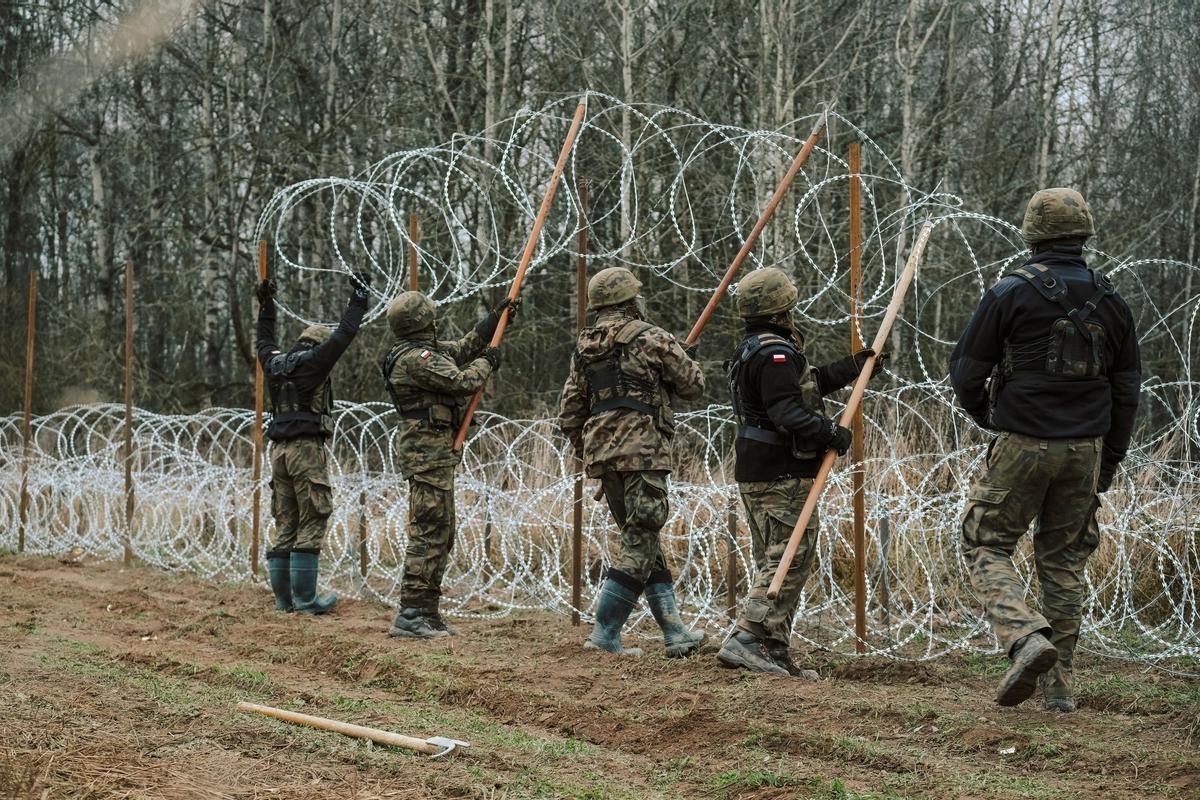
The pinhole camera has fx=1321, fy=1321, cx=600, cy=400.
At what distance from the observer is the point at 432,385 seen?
786cm

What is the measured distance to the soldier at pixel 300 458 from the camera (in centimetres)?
888

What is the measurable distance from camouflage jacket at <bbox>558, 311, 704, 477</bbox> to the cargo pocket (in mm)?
1797

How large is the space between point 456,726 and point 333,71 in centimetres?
1586

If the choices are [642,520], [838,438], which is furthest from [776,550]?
[642,520]

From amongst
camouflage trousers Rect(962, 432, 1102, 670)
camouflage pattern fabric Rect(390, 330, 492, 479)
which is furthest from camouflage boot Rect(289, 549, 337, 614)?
camouflage trousers Rect(962, 432, 1102, 670)

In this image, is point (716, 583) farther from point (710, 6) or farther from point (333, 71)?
point (333, 71)

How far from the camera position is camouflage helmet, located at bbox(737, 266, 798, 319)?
21.1 feet

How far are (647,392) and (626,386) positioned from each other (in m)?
0.12

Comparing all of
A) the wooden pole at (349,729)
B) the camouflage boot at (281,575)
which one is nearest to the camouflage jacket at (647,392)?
the wooden pole at (349,729)

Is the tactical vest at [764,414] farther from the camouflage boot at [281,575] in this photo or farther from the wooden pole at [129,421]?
the wooden pole at [129,421]

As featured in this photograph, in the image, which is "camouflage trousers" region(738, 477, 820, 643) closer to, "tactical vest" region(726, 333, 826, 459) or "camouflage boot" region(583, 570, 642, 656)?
"tactical vest" region(726, 333, 826, 459)

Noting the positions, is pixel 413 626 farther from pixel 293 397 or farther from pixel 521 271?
pixel 521 271

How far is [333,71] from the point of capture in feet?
64.7

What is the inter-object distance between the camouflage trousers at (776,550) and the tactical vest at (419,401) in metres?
2.19
